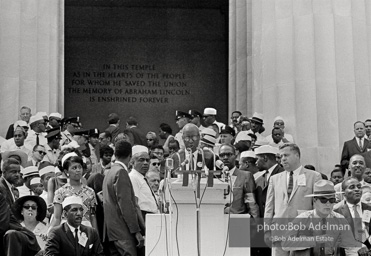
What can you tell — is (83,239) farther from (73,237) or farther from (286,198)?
(286,198)

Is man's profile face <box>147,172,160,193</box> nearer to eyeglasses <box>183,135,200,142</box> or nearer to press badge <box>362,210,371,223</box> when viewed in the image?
eyeglasses <box>183,135,200,142</box>

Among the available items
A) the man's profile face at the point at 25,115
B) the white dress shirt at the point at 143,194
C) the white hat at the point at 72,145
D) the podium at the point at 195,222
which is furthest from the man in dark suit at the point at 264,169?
the man's profile face at the point at 25,115

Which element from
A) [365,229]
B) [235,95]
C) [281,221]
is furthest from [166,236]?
[235,95]

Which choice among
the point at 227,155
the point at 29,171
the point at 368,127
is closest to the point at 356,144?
the point at 368,127

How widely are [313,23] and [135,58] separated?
11.1 meters

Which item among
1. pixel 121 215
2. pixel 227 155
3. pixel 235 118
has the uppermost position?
pixel 235 118

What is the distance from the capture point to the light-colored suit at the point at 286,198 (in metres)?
11.2

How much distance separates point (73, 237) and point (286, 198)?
10.3 feet

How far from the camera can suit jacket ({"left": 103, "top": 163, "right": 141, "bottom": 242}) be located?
35.3ft

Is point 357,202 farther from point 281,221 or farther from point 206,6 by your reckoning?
point 206,6

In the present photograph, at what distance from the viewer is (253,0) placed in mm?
21188

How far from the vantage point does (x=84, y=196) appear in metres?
11.3

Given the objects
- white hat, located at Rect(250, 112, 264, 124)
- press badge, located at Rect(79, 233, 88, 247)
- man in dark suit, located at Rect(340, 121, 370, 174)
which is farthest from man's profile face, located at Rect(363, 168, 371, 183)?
press badge, located at Rect(79, 233, 88, 247)

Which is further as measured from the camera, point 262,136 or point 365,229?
point 262,136
